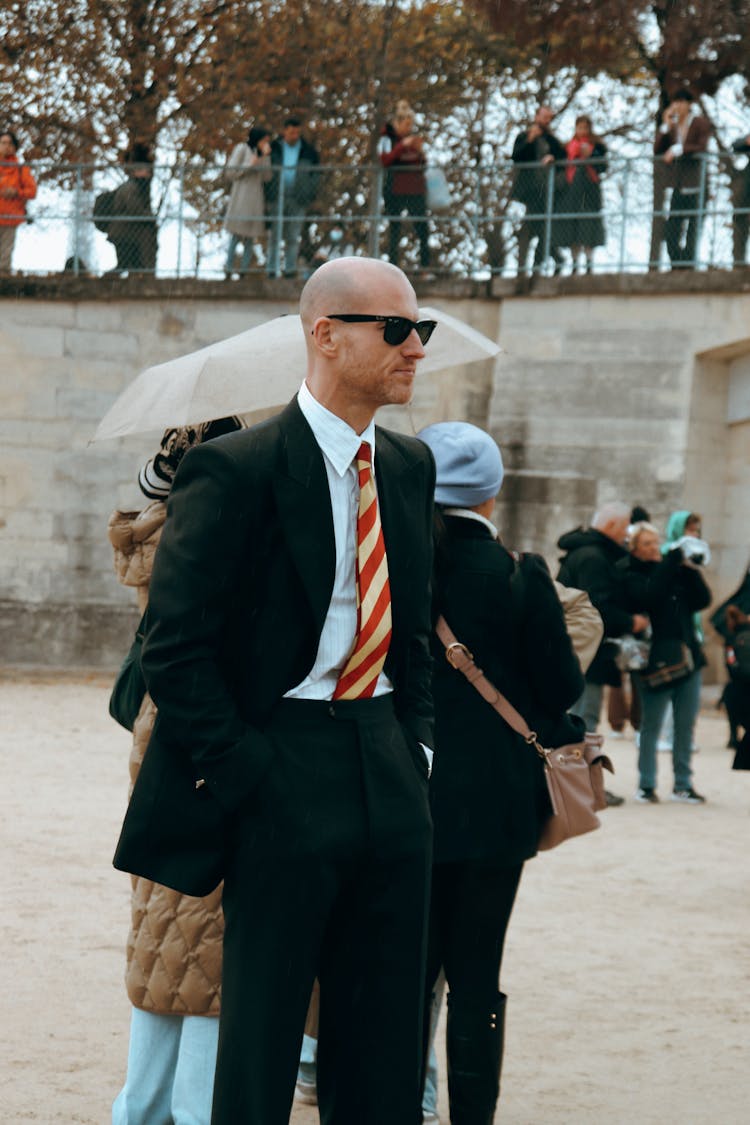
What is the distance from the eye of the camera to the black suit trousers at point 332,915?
326 centimetres

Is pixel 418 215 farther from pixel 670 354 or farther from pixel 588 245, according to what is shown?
pixel 670 354

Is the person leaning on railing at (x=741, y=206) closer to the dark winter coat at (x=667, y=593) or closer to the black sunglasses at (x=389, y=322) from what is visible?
the dark winter coat at (x=667, y=593)

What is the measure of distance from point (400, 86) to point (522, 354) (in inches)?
325

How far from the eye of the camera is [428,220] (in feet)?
63.6

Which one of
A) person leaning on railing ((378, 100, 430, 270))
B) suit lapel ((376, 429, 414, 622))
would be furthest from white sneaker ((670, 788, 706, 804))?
person leaning on railing ((378, 100, 430, 270))

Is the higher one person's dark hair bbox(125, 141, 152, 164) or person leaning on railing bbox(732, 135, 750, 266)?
person's dark hair bbox(125, 141, 152, 164)

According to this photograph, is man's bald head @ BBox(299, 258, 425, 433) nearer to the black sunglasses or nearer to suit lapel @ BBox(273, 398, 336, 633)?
the black sunglasses

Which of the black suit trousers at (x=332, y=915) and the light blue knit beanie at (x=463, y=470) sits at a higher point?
the light blue knit beanie at (x=463, y=470)

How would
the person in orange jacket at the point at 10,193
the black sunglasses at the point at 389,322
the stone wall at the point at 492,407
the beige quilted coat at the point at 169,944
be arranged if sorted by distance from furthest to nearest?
the person in orange jacket at the point at 10,193 → the stone wall at the point at 492,407 → the beige quilted coat at the point at 169,944 → the black sunglasses at the point at 389,322

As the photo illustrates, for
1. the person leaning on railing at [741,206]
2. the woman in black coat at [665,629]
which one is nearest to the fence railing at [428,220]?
the person leaning on railing at [741,206]

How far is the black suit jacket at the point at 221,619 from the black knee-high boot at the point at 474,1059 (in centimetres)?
136

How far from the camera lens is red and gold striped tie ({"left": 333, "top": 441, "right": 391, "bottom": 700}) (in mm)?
3377

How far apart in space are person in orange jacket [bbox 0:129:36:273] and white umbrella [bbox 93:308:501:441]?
1540 centimetres

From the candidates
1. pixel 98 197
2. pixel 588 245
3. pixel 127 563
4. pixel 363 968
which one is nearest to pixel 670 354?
pixel 588 245
